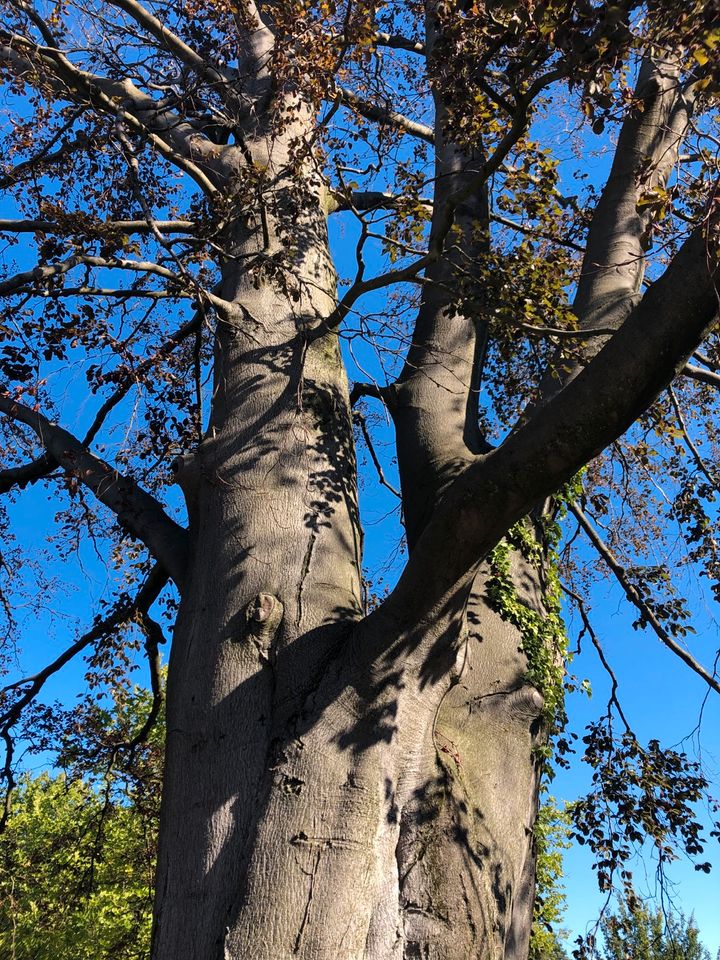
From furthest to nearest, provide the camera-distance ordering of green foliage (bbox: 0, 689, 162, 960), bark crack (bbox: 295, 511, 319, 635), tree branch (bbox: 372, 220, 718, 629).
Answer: green foliage (bbox: 0, 689, 162, 960), bark crack (bbox: 295, 511, 319, 635), tree branch (bbox: 372, 220, 718, 629)

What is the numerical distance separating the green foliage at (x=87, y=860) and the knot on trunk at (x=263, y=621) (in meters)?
3.64

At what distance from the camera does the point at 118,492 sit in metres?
4.94

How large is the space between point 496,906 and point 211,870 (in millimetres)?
1371

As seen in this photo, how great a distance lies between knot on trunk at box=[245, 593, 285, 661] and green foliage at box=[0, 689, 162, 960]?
3640 mm

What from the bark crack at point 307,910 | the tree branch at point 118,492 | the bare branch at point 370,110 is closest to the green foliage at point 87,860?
the tree branch at point 118,492

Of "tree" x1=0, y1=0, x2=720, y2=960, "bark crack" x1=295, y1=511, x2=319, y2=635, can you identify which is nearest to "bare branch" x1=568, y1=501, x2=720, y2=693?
"tree" x1=0, y1=0, x2=720, y2=960

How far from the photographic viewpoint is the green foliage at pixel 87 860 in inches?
290

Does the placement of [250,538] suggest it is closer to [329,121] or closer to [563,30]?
[563,30]

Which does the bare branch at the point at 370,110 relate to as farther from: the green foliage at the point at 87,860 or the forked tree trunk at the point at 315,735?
the green foliage at the point at 87,860

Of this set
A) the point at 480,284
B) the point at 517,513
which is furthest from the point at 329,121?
the point at 517,513

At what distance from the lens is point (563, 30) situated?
309 cm

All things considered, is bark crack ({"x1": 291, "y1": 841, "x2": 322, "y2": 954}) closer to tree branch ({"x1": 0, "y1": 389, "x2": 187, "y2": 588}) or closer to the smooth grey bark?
the smooth grey bark

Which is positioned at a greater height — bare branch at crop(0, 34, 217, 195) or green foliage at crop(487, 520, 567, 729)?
bare branch at crop(0, 34, 217, 195)

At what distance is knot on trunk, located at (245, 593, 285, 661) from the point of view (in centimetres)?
379
